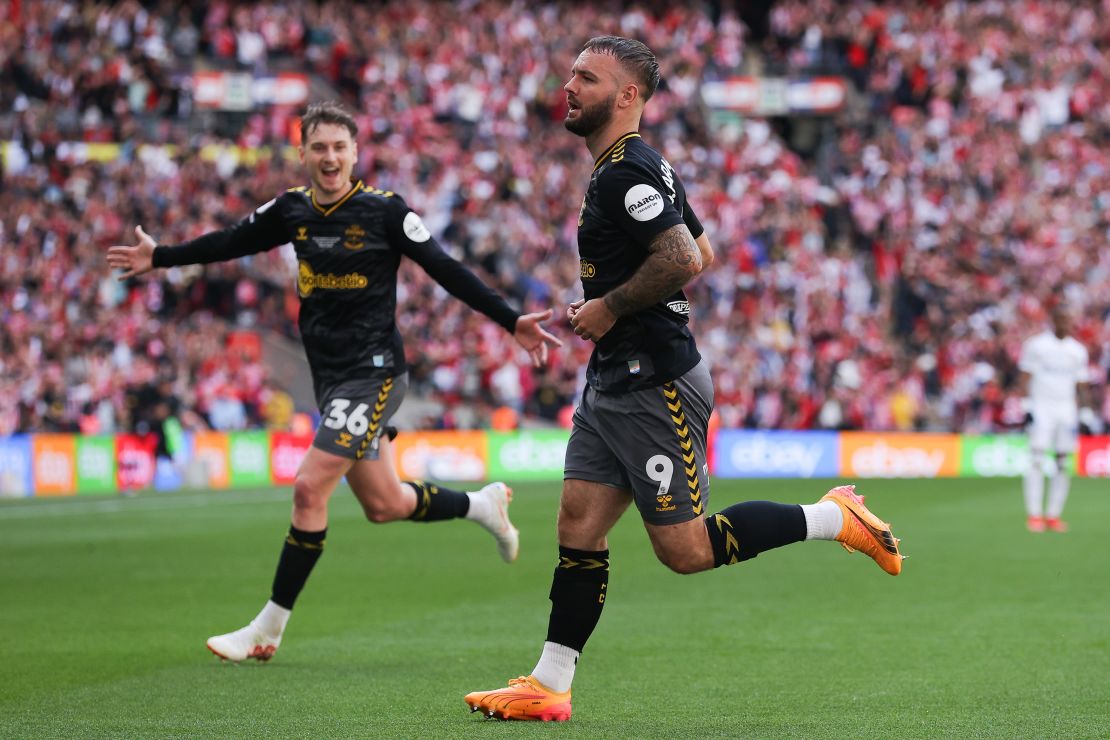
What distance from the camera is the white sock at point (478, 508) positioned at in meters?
9.17

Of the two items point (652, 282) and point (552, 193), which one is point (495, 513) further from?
point (552, 193)

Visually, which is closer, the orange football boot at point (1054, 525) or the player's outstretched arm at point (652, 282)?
the player's outstretched arm at point (652, 282)

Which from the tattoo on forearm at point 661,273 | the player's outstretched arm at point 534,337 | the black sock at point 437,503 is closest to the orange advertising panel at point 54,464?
the black sock at point 437,503

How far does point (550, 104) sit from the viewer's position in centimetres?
3372

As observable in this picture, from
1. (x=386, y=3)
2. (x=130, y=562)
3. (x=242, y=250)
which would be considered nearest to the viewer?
(x=242, y=250)

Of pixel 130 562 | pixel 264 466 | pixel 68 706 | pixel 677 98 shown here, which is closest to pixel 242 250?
pixel 68 706

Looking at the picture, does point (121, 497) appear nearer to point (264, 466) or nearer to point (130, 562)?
point (264, 466)

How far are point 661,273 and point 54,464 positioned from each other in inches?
806

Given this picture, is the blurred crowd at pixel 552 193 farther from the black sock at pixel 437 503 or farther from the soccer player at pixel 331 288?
the soccer player at pixel 331 288

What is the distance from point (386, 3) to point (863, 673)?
103ft

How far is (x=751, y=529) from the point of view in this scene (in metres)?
6.25

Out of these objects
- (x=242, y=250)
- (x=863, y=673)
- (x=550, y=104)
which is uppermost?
(x=550, y=104)

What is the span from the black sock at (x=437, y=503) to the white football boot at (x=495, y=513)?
0.08 m

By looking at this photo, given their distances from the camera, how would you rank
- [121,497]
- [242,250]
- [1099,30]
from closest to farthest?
[242,250], [121,497], [1099,30]
